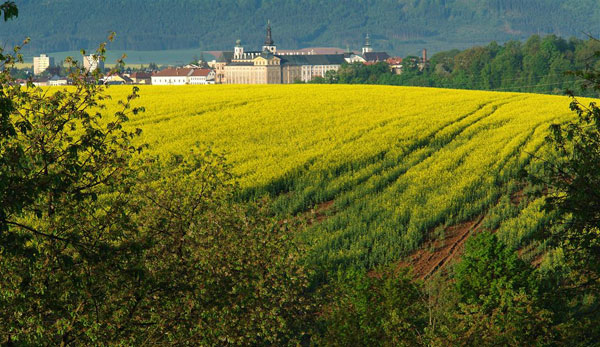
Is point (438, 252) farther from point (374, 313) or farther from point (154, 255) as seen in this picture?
point (154, 255)

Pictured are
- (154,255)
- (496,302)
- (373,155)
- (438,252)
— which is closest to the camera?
(154,255)

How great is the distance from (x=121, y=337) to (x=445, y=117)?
45934mm

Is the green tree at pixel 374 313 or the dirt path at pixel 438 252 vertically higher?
the green tree at pixel 374 313

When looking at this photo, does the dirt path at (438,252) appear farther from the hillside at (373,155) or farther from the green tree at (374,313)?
the green tree at (374,313)

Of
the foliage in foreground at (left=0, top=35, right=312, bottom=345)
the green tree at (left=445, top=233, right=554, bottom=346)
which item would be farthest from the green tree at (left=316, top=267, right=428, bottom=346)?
the foliage in foreground at (left=0, top=35, right=312, bottom=345)

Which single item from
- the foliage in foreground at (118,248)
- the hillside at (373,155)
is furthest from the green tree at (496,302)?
the hillside at (373,155)

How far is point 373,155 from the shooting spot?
4397 cm

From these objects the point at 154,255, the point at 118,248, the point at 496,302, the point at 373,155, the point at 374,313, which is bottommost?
the point at 496,302

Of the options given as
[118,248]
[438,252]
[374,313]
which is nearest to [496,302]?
[374,313]

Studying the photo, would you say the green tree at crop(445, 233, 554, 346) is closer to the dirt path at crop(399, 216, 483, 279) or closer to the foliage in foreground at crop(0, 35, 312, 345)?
the dirt path at crop(399, 216, 483, 279)

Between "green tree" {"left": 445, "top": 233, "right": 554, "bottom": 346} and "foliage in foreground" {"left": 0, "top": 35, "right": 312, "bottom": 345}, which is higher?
"foliage in foreground" {"left": 0, "top": 35, "right": 312, "bottom": 345}

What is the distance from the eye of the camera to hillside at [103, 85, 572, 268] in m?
32.2

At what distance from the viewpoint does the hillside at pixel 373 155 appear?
32.2m

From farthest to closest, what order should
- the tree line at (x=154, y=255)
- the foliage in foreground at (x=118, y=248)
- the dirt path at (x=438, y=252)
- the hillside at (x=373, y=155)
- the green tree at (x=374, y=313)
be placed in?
A: the hillside at (x=373, y=155), the dirt path at (x=438, y=252), the green tree at (x=374, y=313), the tree line at (x=154, y=255), the foliage in foreground at (x=118, y=248)
